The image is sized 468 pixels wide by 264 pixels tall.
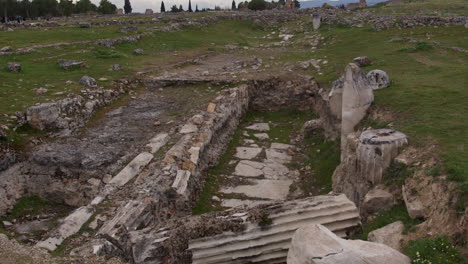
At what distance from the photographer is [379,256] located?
3.52 meters

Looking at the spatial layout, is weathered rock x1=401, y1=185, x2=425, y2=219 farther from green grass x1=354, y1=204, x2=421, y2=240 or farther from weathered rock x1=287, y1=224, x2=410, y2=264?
weathered rock x1=287, y1=224, x2=410, y2=264

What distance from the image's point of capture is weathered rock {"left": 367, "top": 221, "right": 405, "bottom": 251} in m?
4.39

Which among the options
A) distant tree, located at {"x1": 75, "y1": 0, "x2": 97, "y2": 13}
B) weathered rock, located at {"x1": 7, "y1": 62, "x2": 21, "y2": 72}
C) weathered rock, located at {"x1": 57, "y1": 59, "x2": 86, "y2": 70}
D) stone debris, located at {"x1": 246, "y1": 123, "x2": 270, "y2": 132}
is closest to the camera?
stone debris, located at {"x1": 246, "y1": 123, "x2": 270, "y2": 132}

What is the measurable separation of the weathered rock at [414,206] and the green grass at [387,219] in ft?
0.29

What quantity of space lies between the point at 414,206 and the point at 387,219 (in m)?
0.40

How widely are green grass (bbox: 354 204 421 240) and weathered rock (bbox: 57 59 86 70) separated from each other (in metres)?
11.8

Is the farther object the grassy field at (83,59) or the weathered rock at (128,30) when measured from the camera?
the weathered rock at (128,30)

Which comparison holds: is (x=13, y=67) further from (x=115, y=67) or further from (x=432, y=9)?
(x=432, y=9)

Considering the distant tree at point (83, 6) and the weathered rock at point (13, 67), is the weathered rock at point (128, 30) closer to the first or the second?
the weathered rock at point (13, 67)

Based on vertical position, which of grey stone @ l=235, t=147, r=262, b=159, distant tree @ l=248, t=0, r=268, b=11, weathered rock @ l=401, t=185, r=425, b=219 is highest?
distant tree @ l=248, t=0, r=268, b=11

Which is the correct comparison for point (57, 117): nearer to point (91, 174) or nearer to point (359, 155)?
point (91, 174)

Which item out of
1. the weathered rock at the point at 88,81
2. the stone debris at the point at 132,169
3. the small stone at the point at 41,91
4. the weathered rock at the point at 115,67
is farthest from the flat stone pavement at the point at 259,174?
the weathered rock at the point at 115,67

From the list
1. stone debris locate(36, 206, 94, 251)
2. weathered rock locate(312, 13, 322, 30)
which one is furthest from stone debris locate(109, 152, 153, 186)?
weathered rock locate(312, 13, 322, 30)

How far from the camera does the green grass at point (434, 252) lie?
3.65m
